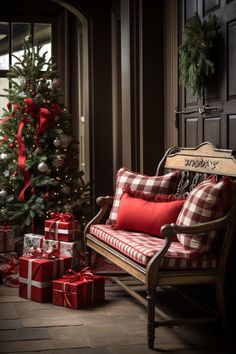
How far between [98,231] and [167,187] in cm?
58

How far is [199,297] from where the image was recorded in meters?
4.45

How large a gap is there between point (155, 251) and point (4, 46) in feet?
15.3

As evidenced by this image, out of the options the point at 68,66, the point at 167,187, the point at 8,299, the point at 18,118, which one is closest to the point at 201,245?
the point at 167,187

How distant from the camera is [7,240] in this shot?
5336 millimetres

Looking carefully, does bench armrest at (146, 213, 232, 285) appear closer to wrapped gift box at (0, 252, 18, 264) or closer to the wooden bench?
the wooden bench

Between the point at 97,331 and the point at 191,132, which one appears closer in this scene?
the point at 97,331

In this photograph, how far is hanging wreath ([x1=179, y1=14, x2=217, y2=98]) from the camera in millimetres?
4266

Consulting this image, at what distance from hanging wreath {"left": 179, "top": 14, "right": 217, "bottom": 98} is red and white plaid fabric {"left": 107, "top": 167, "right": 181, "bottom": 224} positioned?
623mm

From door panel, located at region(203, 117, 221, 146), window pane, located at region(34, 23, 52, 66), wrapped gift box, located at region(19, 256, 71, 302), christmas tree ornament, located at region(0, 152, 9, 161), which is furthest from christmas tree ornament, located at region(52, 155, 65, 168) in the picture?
window pane, located at region(34, 23, 52, 66)

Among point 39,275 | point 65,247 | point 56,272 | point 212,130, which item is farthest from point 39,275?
point 212,130

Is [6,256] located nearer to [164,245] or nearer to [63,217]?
[63,217]

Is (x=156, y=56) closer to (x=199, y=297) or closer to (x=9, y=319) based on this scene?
(x=199, y=297)

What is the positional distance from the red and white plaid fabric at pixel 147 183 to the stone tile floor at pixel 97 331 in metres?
0.73

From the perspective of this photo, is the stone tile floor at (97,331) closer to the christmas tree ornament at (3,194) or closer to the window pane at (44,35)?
the christmas tree ornament at (3,194)
